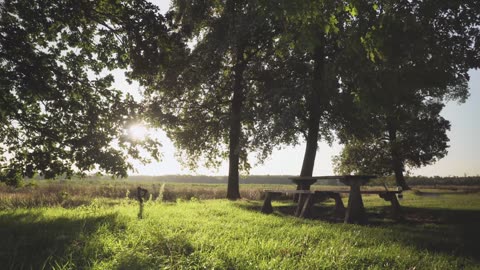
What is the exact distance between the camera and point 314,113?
18.7 metres

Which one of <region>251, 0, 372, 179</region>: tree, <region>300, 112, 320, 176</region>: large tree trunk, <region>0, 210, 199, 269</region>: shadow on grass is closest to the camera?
<region>0, 210, 199, 269</region>: shadow on grass

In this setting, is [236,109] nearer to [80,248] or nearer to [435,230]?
[435,230]

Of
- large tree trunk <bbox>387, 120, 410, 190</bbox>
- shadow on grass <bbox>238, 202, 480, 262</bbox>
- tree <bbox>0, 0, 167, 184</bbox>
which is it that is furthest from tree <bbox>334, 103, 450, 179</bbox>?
tree <bbox>0, 0, 167, 184</bbox>

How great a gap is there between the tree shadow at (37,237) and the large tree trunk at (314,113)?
12571mm

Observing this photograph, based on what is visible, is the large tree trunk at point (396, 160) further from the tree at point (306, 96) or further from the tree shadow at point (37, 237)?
the tree shadow at point (37, 237)

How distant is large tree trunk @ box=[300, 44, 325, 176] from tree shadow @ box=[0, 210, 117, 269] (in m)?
12.6

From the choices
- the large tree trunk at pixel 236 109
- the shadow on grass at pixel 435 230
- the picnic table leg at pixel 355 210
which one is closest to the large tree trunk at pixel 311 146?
the large tree trunk at pixel 236 109

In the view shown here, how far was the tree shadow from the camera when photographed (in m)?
4.44

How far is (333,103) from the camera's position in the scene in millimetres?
18297

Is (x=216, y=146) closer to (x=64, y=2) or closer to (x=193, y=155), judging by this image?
(x=193, y=155)

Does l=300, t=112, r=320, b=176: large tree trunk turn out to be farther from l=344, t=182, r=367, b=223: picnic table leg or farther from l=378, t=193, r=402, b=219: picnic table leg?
l=344, t=182, r=367, b=223: picnic table leg

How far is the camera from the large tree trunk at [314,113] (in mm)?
17953

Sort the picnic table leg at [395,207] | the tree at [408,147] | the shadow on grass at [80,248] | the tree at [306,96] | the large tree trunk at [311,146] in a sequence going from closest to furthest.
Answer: the shadow on grass at [80,248] < the picnic table leg at [395,207] < the tree at [306,96] < the large tree trunk at [311,146] < the tree at [408,147]

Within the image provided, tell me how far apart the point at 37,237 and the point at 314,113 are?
15187 millimetres
